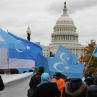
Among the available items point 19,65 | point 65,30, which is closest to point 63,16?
point 65,30

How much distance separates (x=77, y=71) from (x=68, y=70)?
0.66 metres

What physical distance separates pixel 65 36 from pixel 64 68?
487 feet

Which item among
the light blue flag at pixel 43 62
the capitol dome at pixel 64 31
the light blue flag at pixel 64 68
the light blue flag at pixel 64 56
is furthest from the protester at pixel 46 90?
the capitol dome at pixel 64 31

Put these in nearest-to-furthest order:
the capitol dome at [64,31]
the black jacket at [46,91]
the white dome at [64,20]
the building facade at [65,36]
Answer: the black jacket at [46,91] < the building facade at [65,36] < the capitol dome at [64,31] < the white dome at [64,20]

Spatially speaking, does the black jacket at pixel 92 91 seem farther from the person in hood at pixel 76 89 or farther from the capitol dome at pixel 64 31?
the capitol dome at pixel 64 31

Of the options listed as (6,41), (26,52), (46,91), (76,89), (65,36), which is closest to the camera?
(76,89)

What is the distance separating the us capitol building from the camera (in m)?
158

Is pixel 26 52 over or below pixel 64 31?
below

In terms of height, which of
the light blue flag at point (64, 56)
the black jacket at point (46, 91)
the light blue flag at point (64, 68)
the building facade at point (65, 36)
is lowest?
the black jacket at point (46, 91)

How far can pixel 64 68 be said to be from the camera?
37.1 feet

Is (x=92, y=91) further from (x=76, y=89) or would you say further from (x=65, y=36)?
(x=65, y=36)

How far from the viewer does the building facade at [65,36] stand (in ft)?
517

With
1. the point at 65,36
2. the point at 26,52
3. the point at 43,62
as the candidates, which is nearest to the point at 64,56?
the point at 43,62

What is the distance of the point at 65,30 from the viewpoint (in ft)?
522
